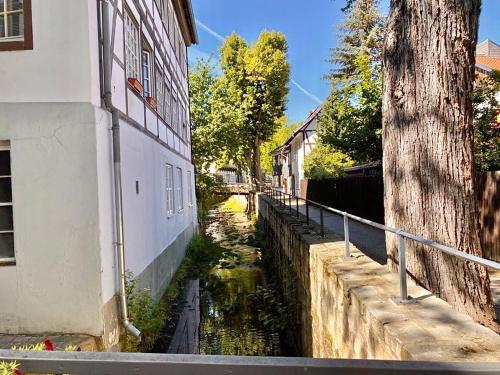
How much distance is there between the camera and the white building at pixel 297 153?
34750 millimetres

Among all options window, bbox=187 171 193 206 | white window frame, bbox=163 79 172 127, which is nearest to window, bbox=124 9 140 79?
white window frame, bbox=163 79 172 127

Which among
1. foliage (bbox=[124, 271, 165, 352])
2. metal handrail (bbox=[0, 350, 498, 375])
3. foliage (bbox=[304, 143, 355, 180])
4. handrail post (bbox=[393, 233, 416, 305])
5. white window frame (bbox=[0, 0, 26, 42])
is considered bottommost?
foliage (bbox=[124, 271, 165, 352])

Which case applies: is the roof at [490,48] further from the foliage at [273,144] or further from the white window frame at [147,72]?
the white window frame at [147,72]

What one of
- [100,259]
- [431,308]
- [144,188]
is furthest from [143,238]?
[431,308]

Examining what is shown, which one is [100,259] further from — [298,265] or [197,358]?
[298,265]

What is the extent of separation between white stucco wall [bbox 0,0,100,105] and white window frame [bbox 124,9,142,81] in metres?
1.96

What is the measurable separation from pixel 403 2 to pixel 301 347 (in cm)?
574

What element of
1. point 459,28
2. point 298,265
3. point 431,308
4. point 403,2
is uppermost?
point 403,2

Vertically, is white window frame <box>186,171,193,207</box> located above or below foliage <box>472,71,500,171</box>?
below

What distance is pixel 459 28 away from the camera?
12.0ft

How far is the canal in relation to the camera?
7617 mm

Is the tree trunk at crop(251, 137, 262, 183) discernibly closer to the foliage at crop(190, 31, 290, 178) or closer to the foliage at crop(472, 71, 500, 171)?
the foliage at crop(190, 31, 290, 178)

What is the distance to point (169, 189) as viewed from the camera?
11.3m

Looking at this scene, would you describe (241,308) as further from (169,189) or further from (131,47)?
(131,47)
